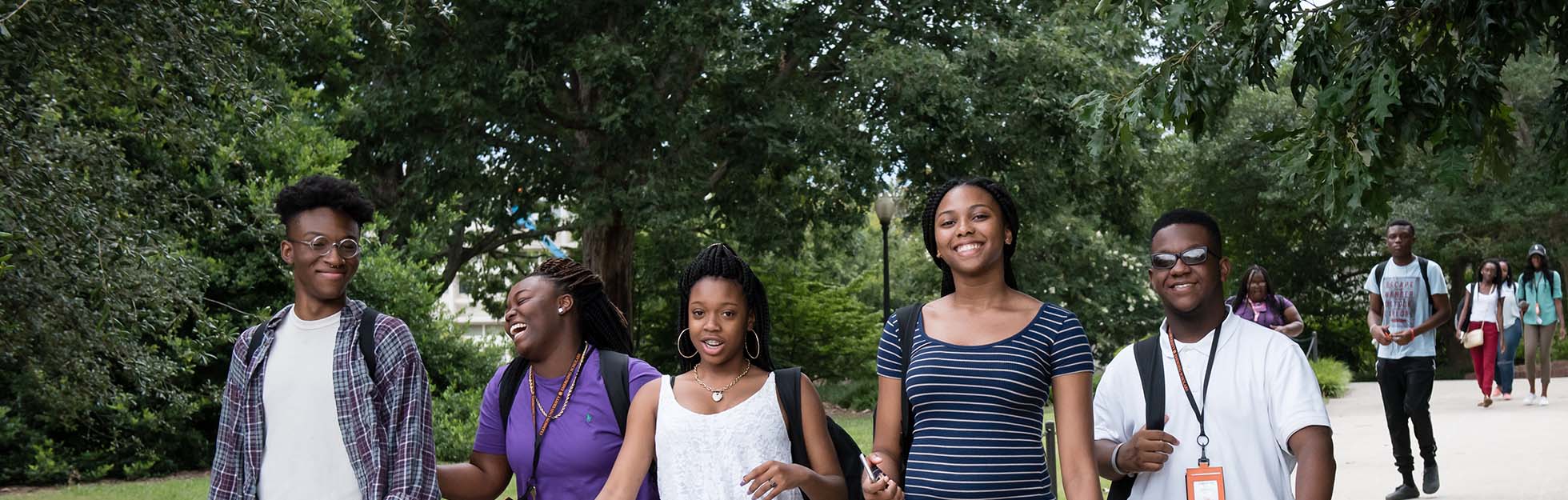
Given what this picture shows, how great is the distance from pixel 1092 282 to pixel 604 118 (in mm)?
18375

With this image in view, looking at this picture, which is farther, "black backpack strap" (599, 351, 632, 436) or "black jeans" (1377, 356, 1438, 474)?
"black jeans" (1377, 356, 1438, 474)

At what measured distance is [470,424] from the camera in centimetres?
1634

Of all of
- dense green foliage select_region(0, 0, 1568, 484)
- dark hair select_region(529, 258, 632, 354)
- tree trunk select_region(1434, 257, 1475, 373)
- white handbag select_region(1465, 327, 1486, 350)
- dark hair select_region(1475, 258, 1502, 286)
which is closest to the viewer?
dark hair select_region(529, 258, 632, 354)

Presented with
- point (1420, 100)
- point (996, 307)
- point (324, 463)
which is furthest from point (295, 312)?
point (1420, 100)

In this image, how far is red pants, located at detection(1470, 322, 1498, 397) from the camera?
52.3 ft

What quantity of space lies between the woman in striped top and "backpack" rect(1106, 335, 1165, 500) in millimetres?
368

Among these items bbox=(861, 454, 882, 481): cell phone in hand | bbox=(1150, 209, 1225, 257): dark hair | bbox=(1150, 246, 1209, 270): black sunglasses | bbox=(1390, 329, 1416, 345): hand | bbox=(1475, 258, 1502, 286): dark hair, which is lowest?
bbox=(861, 454, 882, 481): cell phone in hand

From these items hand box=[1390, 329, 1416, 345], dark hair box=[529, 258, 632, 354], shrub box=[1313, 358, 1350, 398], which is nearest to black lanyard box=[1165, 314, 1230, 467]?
dark hair box=[529, 258, 632, 354]

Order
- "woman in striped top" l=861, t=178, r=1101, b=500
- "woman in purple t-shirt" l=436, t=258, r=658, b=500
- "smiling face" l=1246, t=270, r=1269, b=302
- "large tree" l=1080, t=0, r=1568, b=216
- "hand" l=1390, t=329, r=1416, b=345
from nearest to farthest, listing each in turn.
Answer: "woman in striped top" l=861, t=178, r=1101, b=500
"woman in purple t-shirt" l=436, t=258, r=658, b=500
"large tree" l=1080, t=0, r=1568, b=216
"hand" l=1390, t=329, r=1416, b=345
"smiling face" l=1246, t=270, r=1269, b=302

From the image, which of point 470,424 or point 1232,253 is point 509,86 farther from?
point 1232,253

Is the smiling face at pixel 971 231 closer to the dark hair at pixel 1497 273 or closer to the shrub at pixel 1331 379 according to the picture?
the dark hair at pixel 1497 273

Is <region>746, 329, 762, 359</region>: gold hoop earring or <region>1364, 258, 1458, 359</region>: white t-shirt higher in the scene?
<region>1364, 258, 1458, 359</region>: white t-shirt

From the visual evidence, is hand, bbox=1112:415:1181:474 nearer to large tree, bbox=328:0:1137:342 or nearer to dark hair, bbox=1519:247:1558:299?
dark hair, bbox=1519:247:1558:299

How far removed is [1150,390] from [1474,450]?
32.0 ft
